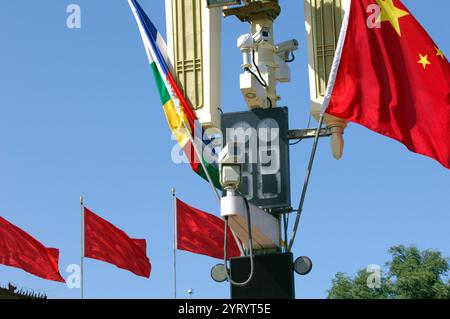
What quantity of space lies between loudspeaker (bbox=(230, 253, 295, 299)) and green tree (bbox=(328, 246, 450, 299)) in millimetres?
34219

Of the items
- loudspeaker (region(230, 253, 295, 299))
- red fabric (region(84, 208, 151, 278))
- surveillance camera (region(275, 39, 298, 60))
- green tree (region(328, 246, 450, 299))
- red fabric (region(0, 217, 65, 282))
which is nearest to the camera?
loudspeaker (region(230, 253, 295, 299))

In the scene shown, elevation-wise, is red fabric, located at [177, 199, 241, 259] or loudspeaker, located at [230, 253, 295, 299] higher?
red fabric, located at [177, 199, 241, 259]

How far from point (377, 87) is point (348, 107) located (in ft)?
2.20

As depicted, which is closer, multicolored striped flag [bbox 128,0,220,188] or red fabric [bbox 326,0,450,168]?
red fabric [bbox 326,0,450,168]

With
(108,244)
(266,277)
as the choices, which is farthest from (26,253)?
(266,277)

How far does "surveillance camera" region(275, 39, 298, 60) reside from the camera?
23.4m

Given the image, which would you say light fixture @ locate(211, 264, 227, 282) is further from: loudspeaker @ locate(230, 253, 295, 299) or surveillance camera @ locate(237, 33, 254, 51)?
surveillance camera @ locate(237, 33, 254, 51)

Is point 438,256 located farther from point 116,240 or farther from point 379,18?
point 379,18

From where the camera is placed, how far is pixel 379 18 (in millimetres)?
22312

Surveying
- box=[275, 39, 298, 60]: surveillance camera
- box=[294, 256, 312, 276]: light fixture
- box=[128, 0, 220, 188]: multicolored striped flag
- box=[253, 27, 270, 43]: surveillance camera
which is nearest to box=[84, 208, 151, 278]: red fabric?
box=[128, 0, 220, 188]: multicolored striped flag

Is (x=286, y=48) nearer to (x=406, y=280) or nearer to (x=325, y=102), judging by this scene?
(x=325, y=102)

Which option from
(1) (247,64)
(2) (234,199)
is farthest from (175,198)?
(2) (234,199)

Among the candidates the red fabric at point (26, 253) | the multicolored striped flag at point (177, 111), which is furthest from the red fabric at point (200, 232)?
the multicolored striped flag at point (177, 111)
